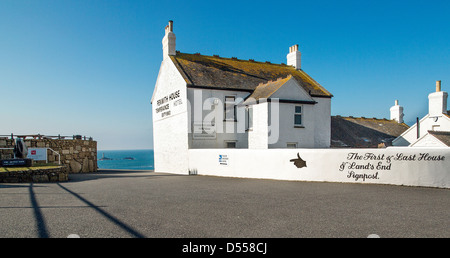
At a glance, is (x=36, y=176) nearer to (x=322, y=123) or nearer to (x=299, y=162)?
(x=299, y=162)

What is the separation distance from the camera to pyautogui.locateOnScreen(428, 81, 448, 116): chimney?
90.1 ft

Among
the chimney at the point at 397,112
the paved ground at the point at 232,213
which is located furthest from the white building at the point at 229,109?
the chimney at the point at 397,112

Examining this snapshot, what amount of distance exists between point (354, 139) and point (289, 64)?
953cm

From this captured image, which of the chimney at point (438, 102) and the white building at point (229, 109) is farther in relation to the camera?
the chimney at point (438, 102)

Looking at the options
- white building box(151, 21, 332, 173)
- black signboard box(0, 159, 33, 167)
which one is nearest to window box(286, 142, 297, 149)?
white building box(151, 21, 332, 173)

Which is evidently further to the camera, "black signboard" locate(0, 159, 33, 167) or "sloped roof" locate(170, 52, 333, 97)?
"sloped roof" locate(170, 52, 333, 97)

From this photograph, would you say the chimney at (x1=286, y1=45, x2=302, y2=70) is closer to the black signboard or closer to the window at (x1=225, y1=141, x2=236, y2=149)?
the window at (x1=225, y1=141, x2=236, y2=149)

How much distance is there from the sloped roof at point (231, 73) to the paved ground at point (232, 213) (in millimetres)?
12729

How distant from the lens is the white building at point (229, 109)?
1997 cm

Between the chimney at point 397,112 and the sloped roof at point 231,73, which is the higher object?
the sloped roof at point 231,73

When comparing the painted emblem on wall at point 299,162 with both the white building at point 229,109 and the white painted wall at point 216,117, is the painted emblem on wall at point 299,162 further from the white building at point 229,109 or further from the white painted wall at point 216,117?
the white painted wall at point 216,117

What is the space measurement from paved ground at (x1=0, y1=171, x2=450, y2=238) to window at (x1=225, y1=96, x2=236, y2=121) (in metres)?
11.9

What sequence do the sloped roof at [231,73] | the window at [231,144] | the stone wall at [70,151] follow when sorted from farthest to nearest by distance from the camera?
the stone wall at [70,151] → the window at [231,144] → the sloped roof at [231,73]
